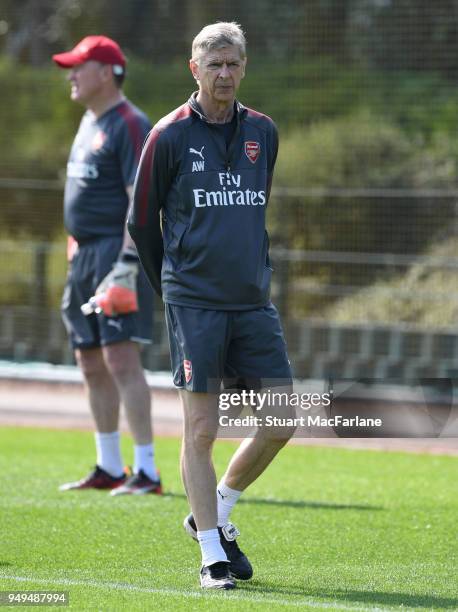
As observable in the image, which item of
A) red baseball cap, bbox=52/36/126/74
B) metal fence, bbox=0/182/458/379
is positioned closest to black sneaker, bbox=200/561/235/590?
red baseball cap, bbox=52/36/126/74

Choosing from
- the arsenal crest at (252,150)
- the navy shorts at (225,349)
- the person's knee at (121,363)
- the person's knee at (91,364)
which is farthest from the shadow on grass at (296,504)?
the arsenal crest at (252,150)

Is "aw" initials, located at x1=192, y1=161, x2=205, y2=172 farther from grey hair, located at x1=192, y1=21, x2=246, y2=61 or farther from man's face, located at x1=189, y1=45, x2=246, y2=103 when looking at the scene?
grey hair, located at x1=192, y1=21, x2=246, y2=61

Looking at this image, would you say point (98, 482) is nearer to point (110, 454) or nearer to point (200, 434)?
point (110, 454)

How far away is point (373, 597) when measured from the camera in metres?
4.73

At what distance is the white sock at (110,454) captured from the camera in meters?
7.62

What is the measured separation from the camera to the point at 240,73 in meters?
5.01

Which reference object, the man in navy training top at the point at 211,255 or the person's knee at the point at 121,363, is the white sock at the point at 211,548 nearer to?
the man in navy training top at the point at 211,255

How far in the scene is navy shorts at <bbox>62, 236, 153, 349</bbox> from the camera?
24.5ft

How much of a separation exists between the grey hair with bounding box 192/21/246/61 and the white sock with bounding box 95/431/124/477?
3.16m

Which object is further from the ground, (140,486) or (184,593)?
(184,593)

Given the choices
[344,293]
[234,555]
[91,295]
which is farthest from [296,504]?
[344,293]

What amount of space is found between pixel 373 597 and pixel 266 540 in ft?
4.42

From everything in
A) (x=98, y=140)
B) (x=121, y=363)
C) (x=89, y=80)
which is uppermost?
(x=89, y=80)

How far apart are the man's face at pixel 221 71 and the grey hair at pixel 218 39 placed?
2 centimetres
